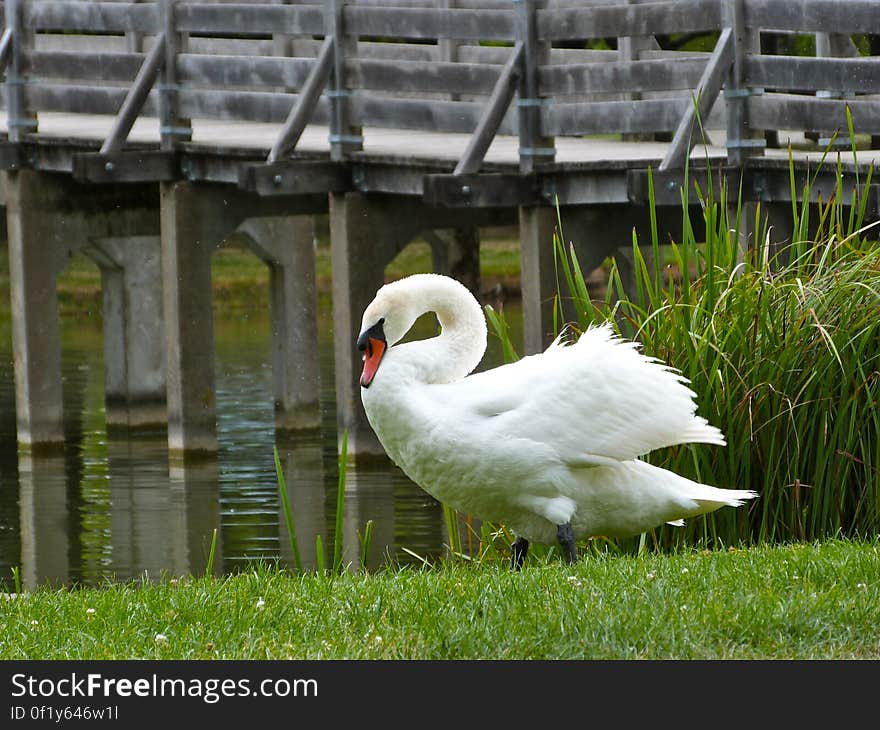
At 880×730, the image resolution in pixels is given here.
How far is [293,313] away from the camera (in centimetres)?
1905

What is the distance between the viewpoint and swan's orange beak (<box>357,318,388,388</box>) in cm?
776

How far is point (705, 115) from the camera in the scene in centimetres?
1235

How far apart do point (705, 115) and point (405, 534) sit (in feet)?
11.6

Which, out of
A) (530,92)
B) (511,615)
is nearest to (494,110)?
(530,92)

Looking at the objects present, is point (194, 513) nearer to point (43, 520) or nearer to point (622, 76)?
point (43, 520)

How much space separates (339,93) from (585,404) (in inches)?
322

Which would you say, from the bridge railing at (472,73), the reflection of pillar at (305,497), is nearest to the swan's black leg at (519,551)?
the bridge railing at (472,73)

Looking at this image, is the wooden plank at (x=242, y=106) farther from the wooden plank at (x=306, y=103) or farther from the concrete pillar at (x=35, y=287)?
the concrete pillar at (x=35, y=287)

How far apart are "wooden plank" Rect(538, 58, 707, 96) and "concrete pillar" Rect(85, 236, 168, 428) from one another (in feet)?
24.6

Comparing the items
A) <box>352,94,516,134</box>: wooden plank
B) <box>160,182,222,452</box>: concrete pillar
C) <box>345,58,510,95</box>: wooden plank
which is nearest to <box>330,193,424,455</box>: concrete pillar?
<box>352,94,516,134</box>: wooden plank

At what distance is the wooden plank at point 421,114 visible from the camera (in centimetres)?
1420

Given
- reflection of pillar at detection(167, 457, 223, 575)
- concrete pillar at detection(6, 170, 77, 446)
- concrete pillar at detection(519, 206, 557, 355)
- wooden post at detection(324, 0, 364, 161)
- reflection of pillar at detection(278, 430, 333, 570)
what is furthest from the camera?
concrete pillar at detection(6, 170, 77, 446)

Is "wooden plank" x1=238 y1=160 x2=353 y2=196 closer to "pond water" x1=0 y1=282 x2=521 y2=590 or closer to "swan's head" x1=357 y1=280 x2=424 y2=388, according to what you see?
"pond water" x1=0 y1=282 x2=521 y2=590
